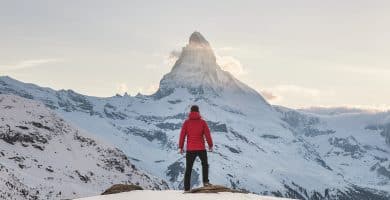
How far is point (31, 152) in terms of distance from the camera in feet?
597

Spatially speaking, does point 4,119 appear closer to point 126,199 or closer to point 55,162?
point 55,162

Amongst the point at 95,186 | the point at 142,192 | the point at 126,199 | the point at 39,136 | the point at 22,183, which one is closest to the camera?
the point at 126,199

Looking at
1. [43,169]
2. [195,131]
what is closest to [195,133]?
[195,131]

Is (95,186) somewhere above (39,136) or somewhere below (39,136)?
below

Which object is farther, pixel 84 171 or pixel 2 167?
pixel 84 171

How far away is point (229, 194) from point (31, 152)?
161370 millimetres

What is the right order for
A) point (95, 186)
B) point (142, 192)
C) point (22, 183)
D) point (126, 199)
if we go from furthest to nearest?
point (95, 186) < point (22, 183) < point (142, 192) < point (126, 199)

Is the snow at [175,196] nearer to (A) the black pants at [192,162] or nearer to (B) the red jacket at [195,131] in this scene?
(A) the black pants at [192,162]

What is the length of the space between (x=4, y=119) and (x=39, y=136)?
11.7 m

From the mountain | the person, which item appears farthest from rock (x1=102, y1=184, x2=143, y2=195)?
the mountain

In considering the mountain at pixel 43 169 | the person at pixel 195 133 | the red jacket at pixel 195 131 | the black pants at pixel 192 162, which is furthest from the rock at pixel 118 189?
the mountain at pixel 43 169

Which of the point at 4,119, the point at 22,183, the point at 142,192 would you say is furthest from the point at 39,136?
the point at 142,192

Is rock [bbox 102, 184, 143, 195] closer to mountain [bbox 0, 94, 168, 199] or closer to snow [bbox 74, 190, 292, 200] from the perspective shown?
snow [bbox 74, 190, 292, 200]

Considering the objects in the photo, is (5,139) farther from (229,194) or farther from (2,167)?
(229,194)
